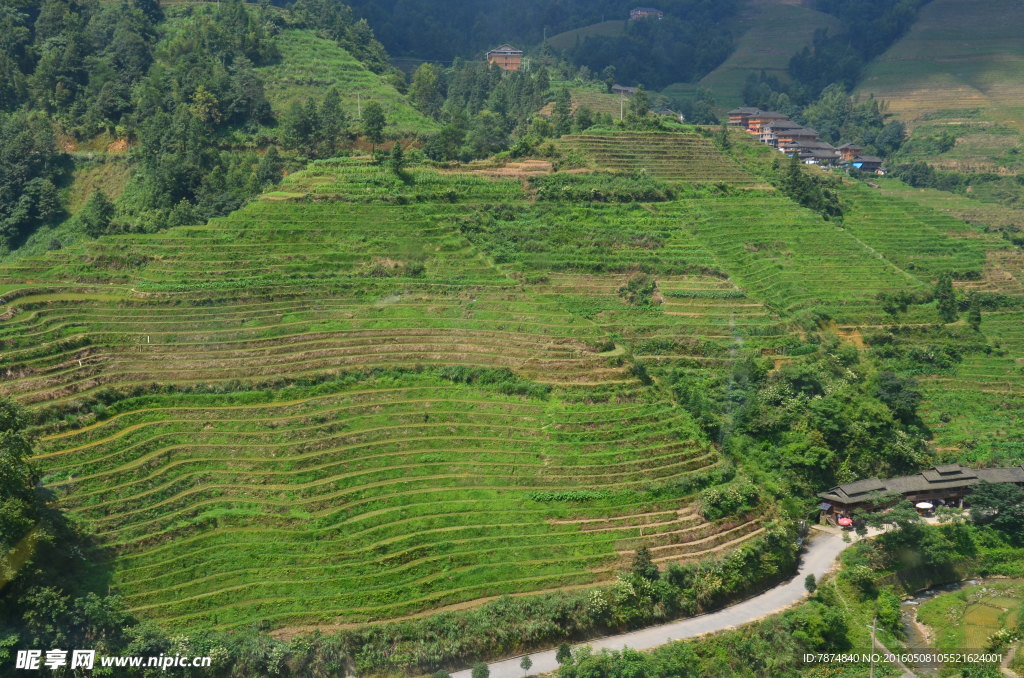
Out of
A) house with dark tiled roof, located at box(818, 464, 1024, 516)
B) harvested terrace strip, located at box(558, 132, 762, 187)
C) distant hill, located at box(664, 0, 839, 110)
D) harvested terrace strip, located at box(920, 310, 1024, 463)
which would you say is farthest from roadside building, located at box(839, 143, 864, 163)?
house with dark tiled roof, located at box(818, 464, 1024, 516)

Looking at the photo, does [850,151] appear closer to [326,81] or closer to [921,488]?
[326,81]

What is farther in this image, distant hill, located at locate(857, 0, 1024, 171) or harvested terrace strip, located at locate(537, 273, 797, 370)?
distant hill, located at locate(857, 0, 1024, 171)

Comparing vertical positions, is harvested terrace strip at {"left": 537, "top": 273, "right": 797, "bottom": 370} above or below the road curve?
above

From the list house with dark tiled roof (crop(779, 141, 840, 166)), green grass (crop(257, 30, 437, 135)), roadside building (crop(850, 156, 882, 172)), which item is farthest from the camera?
roadside building (crop(850, 156, 882, 172))

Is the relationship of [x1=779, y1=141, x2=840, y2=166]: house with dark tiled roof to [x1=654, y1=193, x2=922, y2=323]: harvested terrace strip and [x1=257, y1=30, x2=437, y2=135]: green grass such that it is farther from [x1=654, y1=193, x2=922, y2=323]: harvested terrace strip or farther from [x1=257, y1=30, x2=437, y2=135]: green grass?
[x1=257, y1=30, x2=437, y2=135]: green grass

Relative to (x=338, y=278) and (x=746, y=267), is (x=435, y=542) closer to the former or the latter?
(x=338, y=278)

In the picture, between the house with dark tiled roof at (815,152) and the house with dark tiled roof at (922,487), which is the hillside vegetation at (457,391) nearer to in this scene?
the house with dark tiled roof at (922,487)

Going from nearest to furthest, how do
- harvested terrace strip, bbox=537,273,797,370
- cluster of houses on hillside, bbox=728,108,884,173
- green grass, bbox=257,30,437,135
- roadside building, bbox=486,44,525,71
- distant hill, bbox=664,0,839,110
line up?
1. harvested terrace strip, bbox=537,273,797,370
2. green grass, bbox=257,30,437,135
3. cluster of houses on hillside, bbox=728,108,884,173
4. roadside building, bbox=486,44,525,71
5. distant hill, bbox=664,0,839,110
